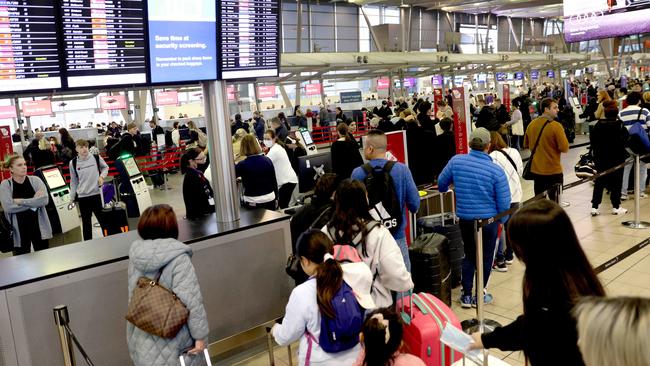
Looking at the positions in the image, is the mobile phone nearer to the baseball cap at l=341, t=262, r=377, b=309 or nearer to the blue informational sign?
the baseball cap at l=341, t=262, r=377, b=309

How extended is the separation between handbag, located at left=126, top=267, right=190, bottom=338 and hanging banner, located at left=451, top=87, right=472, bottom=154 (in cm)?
533

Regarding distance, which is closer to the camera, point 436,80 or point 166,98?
point 166,98

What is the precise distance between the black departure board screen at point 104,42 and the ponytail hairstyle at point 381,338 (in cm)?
252

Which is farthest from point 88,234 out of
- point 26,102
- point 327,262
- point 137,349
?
Result: point 26,102

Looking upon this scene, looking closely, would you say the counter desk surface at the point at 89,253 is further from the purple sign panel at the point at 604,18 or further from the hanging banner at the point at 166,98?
the hanging banner at the point at 166,98

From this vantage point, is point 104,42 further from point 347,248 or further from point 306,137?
point 306,137

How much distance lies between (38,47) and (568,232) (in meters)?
3.27

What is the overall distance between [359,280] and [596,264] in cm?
420

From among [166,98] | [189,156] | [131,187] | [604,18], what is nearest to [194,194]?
[189,156]

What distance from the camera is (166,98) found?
24297mm

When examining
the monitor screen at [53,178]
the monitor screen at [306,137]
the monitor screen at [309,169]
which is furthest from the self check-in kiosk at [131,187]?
the monitor screen at [306,137]

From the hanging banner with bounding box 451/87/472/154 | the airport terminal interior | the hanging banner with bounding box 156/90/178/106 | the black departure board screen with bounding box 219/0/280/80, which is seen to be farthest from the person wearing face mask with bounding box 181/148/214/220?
the hanging banner with bounding box 156/90/178/106

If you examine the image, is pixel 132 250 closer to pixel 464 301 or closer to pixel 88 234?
pixel 464 301

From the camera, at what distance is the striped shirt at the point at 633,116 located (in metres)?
7.52
